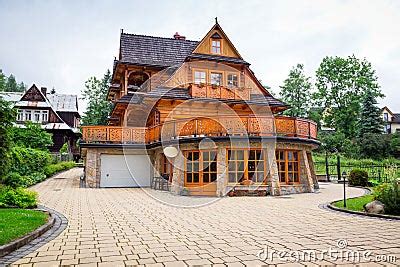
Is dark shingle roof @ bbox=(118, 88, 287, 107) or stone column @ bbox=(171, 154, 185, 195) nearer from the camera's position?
stone column @ bbox=(171, 154, 185, 195)

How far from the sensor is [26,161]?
19.7 meters

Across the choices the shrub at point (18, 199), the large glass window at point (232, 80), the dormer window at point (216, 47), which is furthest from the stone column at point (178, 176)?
the dormer window at point (216, 47)

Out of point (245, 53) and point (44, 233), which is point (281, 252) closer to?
point (44, 233)

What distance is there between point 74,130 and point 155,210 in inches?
1598

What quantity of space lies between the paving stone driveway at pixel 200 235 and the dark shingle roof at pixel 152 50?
1337cm

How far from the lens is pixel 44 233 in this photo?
7.34 metres

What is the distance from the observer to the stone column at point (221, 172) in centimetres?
1490

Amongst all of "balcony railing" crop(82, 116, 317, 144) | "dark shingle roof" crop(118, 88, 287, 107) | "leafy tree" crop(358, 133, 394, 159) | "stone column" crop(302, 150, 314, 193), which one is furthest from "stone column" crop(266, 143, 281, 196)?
"leafy tree" crop(358, 133, 394, 159)

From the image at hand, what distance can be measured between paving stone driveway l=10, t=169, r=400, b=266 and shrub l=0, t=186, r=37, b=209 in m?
0.76

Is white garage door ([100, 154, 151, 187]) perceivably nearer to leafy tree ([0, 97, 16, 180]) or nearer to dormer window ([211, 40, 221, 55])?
leafy tree ([0, 97, 16, 180])

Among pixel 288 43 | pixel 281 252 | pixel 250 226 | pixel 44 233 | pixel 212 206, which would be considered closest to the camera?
pixel 281 252

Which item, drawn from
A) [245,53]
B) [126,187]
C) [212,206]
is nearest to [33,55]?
[126,187]

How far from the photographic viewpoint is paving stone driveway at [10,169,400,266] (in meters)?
5.48

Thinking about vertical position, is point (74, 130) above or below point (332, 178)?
above
